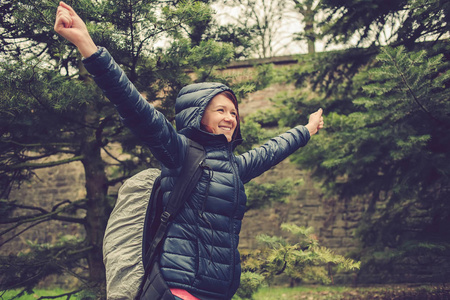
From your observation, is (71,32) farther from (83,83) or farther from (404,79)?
(404,79)

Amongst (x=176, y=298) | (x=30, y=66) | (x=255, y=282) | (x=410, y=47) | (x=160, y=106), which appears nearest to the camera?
(x=176, y=298)

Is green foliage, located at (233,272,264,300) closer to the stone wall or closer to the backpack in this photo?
the backpack

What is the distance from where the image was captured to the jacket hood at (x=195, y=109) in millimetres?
1846

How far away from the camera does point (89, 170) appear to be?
3.99 m

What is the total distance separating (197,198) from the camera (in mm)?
1731

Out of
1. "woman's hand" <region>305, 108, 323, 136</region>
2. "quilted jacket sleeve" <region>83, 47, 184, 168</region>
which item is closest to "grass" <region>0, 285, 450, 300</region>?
"woman's hand" <region>305, 108, 323, 136</region>

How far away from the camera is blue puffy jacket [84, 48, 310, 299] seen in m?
1.48

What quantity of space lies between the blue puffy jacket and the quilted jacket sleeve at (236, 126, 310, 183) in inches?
8.3

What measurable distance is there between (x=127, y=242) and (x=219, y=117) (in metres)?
0.81

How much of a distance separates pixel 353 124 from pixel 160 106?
224 cm

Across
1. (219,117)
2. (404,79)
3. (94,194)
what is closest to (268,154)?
(219,117)

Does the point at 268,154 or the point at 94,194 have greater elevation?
the point at 268,154

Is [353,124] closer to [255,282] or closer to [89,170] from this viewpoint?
[255,282]

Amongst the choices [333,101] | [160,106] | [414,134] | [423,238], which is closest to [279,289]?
[423,238]
